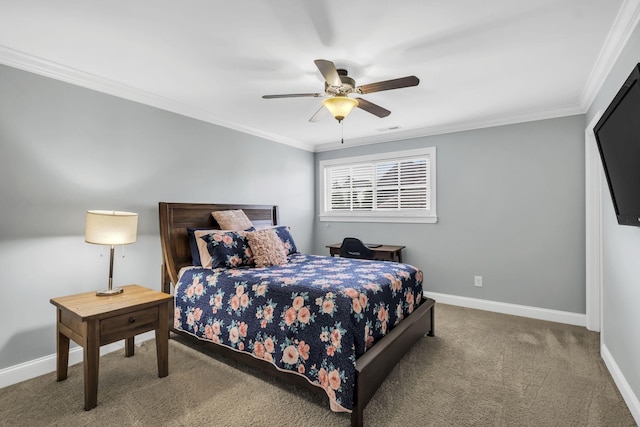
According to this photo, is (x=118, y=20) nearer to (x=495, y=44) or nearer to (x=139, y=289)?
(x=139, y=289)

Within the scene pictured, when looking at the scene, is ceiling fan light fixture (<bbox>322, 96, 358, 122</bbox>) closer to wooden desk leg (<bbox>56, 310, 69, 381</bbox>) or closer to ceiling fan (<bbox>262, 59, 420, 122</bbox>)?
ceiling fan (<bbox>262, 59, 420, 122</bbox>)

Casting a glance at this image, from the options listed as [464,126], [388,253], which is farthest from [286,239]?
[464,126]

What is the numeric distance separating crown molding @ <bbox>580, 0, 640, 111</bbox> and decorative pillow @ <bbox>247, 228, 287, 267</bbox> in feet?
9.73

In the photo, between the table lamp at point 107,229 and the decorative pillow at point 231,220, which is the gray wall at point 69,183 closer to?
the decorative pillow at point 231,220

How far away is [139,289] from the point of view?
2.63 m

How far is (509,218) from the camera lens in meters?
3.80

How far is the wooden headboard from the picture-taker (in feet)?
10.0

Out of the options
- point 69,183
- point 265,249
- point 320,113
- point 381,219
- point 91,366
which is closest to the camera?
point 91,366

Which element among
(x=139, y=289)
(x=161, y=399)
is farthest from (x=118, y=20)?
(x=161, y=399)

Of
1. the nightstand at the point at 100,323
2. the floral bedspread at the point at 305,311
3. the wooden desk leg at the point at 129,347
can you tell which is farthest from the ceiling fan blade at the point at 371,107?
the wooden desk leg at the point at 129,347

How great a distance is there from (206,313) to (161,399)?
0.68 meters

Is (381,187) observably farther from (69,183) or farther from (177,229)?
(69,183)

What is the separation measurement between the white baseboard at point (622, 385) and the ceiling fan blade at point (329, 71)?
2.70m

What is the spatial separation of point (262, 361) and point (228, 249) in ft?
3.46
